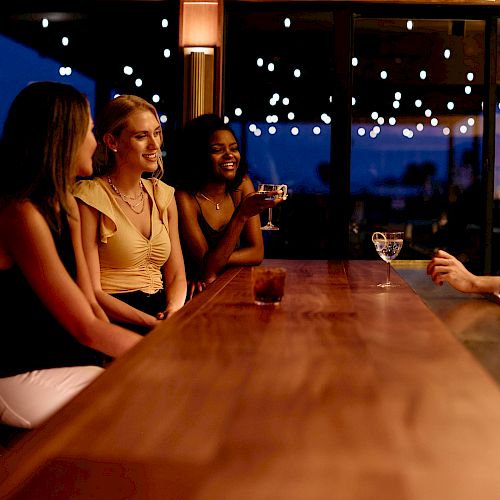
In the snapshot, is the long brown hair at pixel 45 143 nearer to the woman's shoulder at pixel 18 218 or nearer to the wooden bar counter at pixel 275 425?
the woman's shoulder at pixel 18 218

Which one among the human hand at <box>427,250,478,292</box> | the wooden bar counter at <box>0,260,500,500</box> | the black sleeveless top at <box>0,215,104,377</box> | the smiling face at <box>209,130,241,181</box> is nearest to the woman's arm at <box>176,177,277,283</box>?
the smiling face at <box>209,130,241,181</box>

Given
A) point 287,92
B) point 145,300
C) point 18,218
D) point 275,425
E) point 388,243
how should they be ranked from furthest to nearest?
point 287,92 → point 145,300 → point 388,243 → point 18,218 → point 275,425

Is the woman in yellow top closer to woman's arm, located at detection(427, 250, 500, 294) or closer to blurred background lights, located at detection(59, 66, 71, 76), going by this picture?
woman's arm, located at detection(427, 250, 500, 294)

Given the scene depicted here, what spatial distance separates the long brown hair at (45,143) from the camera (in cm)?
178

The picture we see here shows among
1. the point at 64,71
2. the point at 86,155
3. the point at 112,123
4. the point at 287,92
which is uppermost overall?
the point at 287,92

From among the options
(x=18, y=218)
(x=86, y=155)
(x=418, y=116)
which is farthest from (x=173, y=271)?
(x=418, y=116)

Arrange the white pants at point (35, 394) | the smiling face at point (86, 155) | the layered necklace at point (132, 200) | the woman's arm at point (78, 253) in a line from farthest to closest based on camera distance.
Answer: the layered necklace at point (132, 200), the smiling face at point (86, 155), the woman's arm at point (78, 253), the white pants at point (35, 394)

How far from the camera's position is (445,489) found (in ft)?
1.96

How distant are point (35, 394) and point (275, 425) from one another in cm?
Answer: 86

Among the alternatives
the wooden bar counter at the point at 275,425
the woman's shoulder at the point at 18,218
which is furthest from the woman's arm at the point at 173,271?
the wooden bar counter at the point at 275,425

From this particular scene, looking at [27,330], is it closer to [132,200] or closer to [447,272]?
[132,200]

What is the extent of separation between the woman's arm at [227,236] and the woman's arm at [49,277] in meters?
1.29

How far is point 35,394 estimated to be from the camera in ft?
4.90

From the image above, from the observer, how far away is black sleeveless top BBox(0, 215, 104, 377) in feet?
5.65
